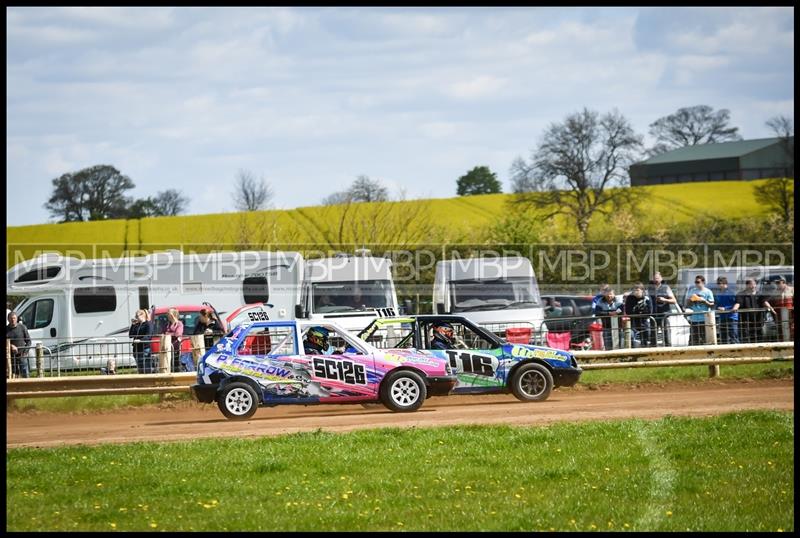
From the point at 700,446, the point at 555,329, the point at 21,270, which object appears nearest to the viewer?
the point at 700,446

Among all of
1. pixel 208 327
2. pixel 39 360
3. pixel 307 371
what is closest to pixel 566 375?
pixel 307 371

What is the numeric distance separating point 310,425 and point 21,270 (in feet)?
50.7

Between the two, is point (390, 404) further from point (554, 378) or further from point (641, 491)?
point (641, 491)

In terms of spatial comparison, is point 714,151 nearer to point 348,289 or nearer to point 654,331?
point 348,289

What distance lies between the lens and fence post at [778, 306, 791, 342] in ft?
71.0

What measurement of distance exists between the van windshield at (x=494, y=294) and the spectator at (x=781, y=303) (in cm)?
500

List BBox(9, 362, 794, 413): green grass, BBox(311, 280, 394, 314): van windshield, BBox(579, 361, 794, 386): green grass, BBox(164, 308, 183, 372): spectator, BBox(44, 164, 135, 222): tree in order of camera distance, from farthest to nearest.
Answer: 1. BBox(44, 164, 135, 222): tree
2. BBox(311, 280, 394, 314): van windshield
3. BBox(579, 361, 794, 386): green grass
4. BBox(164, 308, 183, 372): spectator
5. BBox(9, 362, 794, 413): green grass

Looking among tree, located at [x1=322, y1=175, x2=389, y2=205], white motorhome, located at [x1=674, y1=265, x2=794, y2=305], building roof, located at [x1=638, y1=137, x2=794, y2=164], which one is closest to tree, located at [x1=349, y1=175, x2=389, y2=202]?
tree, located at [x1=322, y1=175, x2=389, y2=205]

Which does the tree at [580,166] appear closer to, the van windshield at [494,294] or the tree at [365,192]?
the tree at [365,192]

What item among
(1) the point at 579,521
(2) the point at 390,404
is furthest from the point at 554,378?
(1) the point at 579,521

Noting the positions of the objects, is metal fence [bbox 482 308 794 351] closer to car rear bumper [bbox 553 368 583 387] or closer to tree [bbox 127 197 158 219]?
car rear bumper [bbox 553 368 583 387]

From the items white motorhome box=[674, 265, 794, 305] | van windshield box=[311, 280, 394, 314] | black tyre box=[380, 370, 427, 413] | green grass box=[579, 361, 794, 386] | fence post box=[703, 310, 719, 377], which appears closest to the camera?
black tyre box=[380, 370, 427, 413]

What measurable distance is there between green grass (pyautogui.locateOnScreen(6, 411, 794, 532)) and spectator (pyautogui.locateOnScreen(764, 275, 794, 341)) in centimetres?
786

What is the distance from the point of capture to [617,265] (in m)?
48.3
